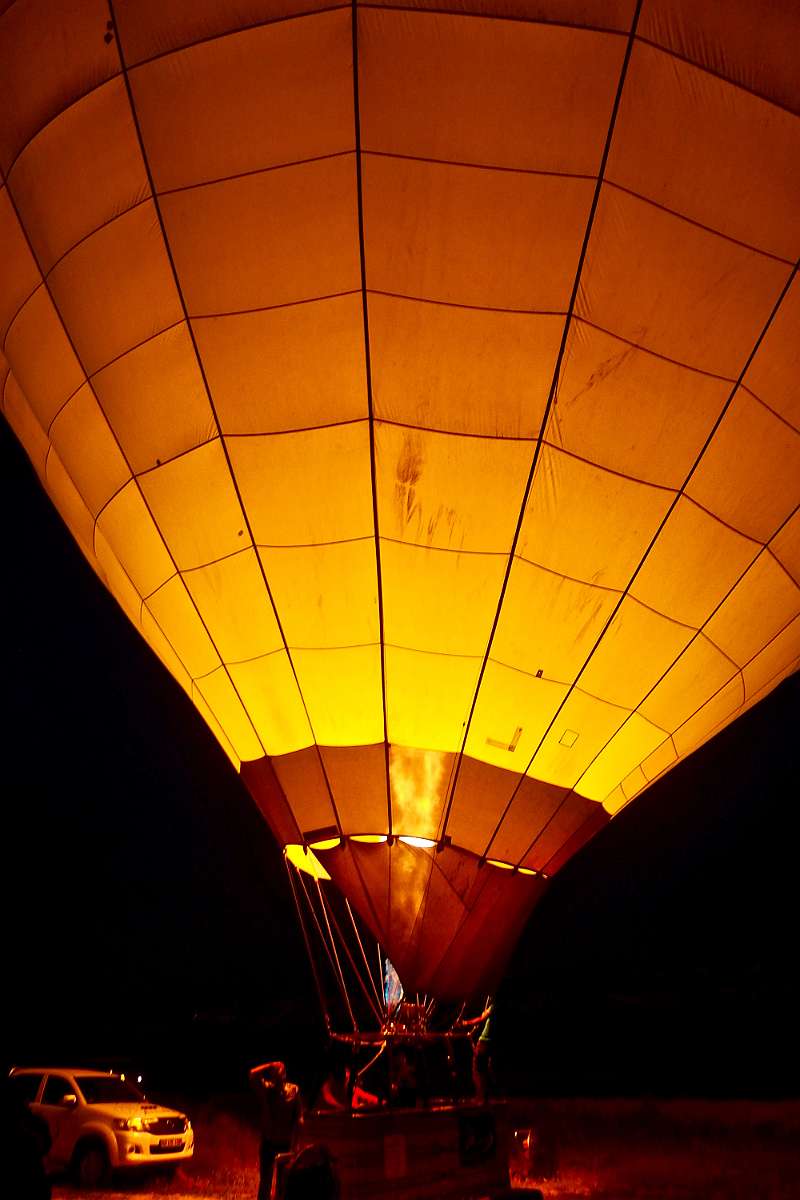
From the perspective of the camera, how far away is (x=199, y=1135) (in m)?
8.91

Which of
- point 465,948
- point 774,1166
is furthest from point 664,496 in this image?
point 774,1166

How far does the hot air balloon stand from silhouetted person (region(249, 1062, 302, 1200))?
92cm

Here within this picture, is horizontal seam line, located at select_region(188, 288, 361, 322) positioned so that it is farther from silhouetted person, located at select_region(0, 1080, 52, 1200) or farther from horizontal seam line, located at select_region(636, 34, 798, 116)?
silhouetted person, located at select_region(0, 1080, 52, 1200)

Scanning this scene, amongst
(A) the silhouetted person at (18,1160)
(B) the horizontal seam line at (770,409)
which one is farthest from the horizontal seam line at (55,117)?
(A) the silhouetted person at (18,1160)

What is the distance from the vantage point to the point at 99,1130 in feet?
21.2

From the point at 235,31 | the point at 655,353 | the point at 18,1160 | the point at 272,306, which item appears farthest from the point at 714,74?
the point at 18,1160

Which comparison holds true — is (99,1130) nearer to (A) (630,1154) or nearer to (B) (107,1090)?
(B) (107,1090)

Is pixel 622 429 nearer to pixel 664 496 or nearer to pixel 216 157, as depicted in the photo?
pixel 664 496

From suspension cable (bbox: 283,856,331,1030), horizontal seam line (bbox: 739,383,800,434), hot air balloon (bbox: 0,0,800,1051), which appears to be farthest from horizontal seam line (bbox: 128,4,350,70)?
suspension cable (bbox: 283,856,331,1030)

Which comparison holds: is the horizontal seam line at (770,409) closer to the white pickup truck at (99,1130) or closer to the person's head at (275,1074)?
the person's head at (275,1074)

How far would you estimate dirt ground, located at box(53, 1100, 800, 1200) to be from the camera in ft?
20.8

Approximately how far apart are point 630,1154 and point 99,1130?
165 inches

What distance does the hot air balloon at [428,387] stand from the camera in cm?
400

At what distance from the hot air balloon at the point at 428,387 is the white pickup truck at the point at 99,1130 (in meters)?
2.39
